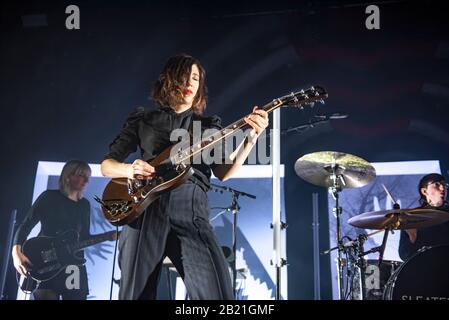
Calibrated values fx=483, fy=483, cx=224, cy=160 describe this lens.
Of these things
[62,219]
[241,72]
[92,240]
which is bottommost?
[92,240]

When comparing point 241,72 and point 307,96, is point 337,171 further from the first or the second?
point 241,72

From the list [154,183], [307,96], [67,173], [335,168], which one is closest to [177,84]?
[154,183]

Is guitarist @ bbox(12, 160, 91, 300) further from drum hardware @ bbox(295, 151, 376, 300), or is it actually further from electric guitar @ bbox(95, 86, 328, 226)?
electric guitar @ bbox(95, 86, 328, 226)

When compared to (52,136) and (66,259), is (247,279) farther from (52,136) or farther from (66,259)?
(52,136)

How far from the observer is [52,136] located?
13.5 feet

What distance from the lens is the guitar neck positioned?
147 inches

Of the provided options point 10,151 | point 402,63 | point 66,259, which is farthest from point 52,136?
point 402,63

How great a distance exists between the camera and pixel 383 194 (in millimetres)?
3893

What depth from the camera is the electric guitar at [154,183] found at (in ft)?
6.02

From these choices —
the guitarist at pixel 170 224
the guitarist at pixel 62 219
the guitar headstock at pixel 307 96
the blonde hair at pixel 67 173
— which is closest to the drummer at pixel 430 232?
the guitar headstock at pixel 307 96

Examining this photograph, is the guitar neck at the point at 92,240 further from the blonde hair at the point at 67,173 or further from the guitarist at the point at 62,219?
the blonde hair at the point at 67,173

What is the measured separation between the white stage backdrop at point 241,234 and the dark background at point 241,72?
0.67 ft

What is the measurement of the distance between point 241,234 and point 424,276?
4.72 ft
